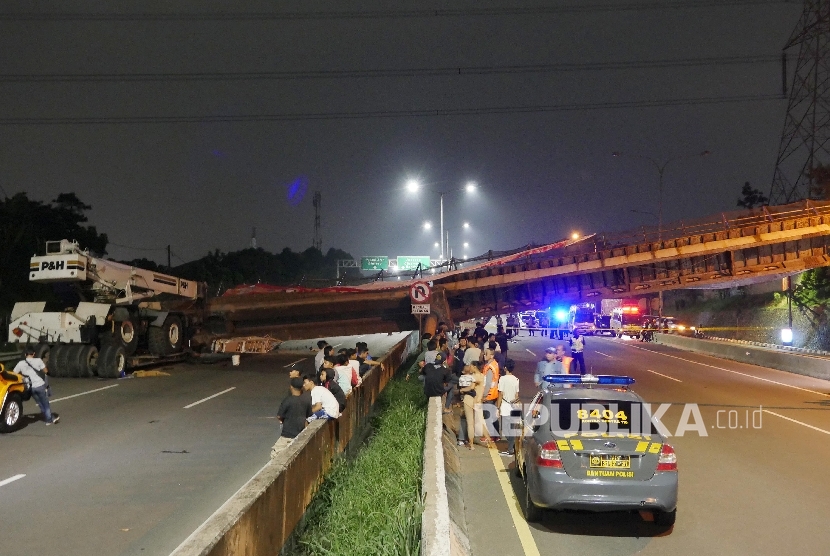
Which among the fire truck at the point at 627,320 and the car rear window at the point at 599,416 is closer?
the car rear window at the point at 599,416

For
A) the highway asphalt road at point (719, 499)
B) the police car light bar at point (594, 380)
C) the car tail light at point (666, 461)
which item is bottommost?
Answer: the highway asphalt road at point (719, 499)

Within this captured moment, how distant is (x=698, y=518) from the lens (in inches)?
363

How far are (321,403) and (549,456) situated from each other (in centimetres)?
349

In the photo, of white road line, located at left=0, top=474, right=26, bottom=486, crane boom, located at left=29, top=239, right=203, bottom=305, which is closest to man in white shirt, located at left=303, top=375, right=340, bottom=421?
white road line, located at left=0, top=474, right=26, bottom=486

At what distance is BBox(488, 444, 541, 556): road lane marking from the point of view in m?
8.17

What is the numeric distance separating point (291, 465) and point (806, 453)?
382 inches

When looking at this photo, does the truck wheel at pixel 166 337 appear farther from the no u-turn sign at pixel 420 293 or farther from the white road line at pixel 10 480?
the white road line at pixel 10 480

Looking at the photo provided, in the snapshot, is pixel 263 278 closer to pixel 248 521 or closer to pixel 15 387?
pixel 15 387

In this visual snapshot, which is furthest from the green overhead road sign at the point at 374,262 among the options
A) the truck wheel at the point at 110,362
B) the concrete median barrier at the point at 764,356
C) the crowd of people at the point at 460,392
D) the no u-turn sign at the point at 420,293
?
the crowd of people at the point at 460,392

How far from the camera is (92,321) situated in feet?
88.2

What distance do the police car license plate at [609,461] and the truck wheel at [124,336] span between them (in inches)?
890

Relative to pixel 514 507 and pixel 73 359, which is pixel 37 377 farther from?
pixel 73 359

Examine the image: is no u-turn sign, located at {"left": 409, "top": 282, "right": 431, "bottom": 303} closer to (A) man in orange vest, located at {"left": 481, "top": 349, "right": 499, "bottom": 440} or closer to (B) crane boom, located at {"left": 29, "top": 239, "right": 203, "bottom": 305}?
(A) man in orange vest, located at {"left": 481, "top": 349, "right": 499, "bottom": 440}

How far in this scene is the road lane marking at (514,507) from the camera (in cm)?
817
